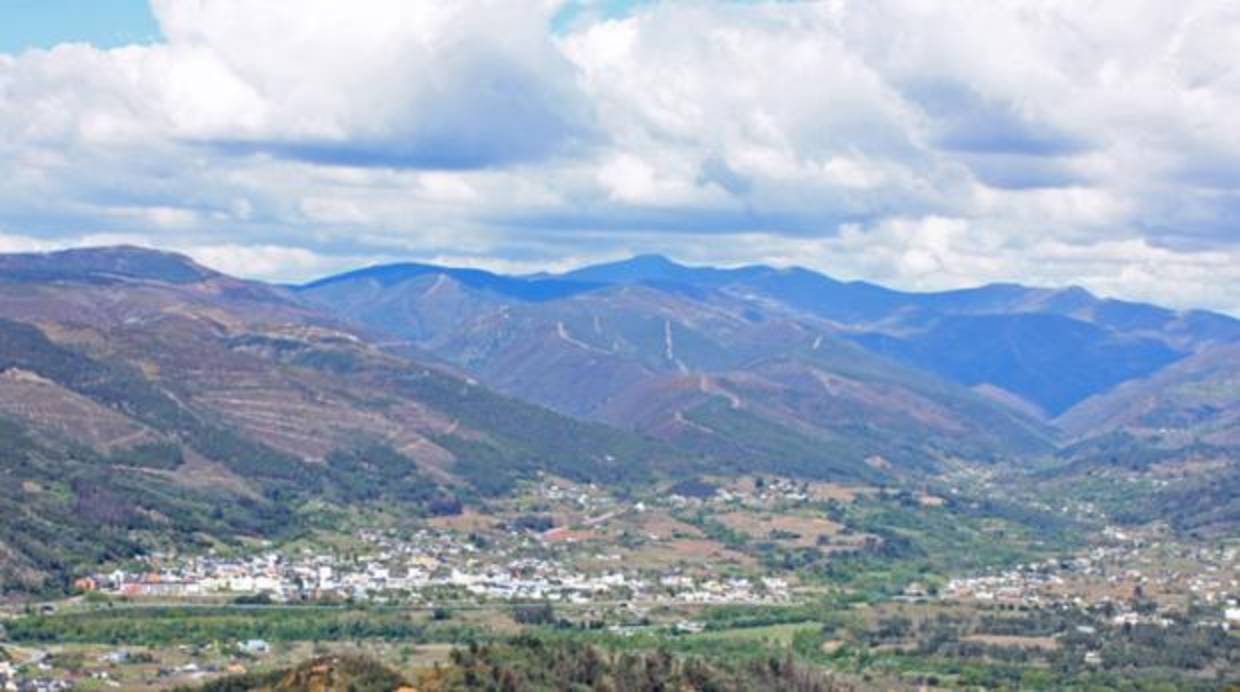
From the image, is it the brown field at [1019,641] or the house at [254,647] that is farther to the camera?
the brown field at [1019,641]

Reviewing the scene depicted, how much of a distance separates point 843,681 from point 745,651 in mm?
20506

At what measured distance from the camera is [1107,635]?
608 feet

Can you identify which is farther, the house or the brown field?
the brown field

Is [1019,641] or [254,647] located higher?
[1019,641]

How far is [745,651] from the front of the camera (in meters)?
172

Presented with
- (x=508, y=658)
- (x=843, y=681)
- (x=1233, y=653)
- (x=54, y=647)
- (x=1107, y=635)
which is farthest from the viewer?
(x=1107, y=635)

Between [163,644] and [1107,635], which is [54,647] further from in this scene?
[1107,635]

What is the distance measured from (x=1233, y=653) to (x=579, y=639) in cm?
5806

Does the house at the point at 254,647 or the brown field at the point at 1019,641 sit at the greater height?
the brown field at the point at 1019,641

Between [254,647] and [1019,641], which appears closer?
[254,647]

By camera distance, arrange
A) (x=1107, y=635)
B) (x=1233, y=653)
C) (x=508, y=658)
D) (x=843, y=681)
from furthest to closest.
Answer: (x=1107, y=635)
(x=1233, y=653)
(x=843, y=681)
(x=508, y=658)

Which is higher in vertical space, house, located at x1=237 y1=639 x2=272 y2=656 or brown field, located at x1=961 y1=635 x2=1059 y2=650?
brown field, located at x1=961 y1=635 x2=1059 y2=650

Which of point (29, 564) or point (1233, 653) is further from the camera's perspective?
point (29, 564)

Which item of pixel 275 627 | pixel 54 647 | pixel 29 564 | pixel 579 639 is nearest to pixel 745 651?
pixel 579 639
